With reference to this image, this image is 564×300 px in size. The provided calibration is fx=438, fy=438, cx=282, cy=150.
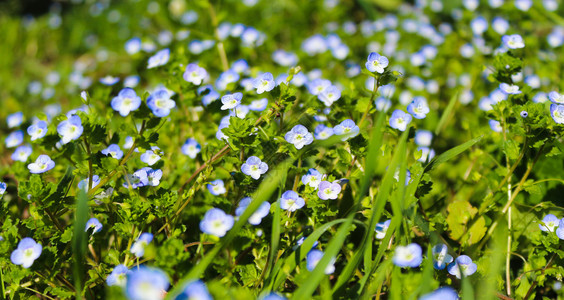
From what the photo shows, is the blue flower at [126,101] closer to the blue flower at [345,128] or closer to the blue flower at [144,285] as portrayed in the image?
the blue flower at [345,128]

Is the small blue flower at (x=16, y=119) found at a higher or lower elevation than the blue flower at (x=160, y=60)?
lower

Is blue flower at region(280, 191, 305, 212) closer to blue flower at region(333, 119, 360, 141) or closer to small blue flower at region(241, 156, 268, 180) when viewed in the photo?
small blue flower at region(241, 156, 268, 180)

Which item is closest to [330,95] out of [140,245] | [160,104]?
[160,104]

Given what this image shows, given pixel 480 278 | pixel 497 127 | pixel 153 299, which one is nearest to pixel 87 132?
pixel 153 299

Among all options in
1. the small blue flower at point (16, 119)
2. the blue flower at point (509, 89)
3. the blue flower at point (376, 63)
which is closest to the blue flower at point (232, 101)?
the blue flower at point (376, 63)

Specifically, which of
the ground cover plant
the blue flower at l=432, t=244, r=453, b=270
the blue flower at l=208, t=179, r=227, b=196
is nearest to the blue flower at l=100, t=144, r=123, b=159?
the ground cover plant

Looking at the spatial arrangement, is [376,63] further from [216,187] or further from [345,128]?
[216,187]
